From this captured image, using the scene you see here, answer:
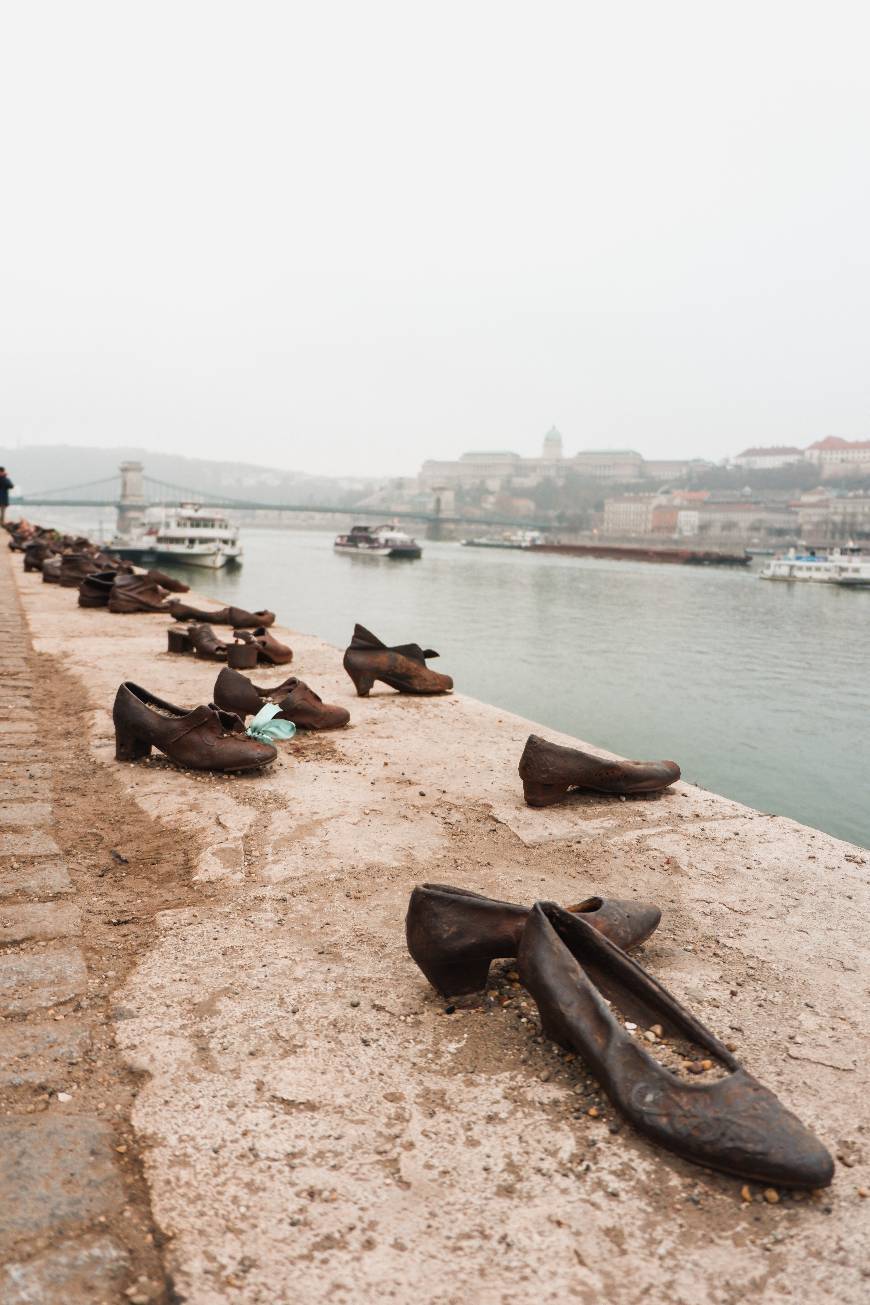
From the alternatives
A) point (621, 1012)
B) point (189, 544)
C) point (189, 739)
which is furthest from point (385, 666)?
point (189, 544)

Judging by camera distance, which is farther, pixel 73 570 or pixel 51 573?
pixel 51 573

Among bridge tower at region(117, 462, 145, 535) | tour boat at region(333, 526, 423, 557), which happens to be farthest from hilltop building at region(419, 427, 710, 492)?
tour boat at region(333, 526, 423, 557)

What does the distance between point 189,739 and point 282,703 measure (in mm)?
886

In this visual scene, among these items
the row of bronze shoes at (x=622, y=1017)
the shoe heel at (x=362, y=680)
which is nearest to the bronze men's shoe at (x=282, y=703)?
the shoe heel at (x=362, y=680)

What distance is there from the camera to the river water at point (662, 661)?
8.42m

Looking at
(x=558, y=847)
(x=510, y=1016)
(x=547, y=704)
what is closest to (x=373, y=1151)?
(x=510, y=1016)

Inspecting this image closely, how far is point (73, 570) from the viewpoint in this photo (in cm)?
1189

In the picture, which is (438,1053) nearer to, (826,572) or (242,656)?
(242,656)

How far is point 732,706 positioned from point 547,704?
7.92 ft

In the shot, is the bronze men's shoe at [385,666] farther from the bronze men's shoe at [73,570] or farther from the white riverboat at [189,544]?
the white riverboat at [189,544]

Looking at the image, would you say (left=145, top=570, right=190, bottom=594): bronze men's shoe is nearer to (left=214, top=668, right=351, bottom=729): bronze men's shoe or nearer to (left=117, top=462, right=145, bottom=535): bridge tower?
(left=214, top=668, right=351, bottom=729): bronze men's shoe

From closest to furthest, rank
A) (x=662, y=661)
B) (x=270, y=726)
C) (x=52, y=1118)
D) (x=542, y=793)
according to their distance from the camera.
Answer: (x=52, y=1118)
(x=542, y=793)
(x=270, y=726)
(x=662, y=661)

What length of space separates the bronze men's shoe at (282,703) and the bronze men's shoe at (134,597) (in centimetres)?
519

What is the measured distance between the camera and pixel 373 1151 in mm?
1505
